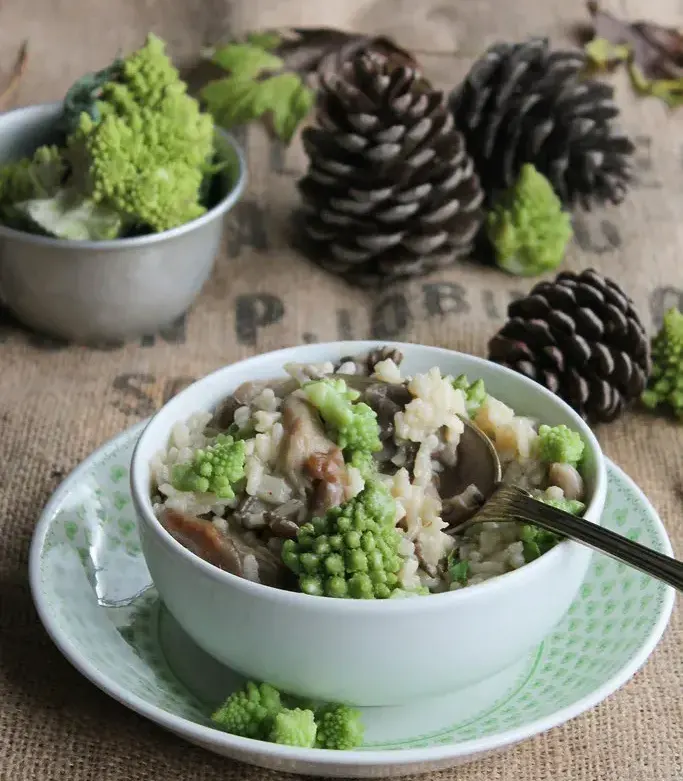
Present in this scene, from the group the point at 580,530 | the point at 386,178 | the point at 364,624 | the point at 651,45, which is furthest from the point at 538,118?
the point at 364,624

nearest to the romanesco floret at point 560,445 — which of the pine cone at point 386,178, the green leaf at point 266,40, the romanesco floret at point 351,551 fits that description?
the romanesco floret at point 351,551

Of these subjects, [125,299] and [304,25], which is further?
[304,25]

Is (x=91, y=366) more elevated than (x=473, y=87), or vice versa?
(x=473, y=87)

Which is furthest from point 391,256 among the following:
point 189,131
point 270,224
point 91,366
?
point 91,366

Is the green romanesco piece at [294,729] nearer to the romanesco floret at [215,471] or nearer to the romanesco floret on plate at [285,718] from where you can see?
the romanesco floret on plate at [285,718]

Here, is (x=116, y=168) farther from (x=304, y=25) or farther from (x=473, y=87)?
(x=304, y=25)

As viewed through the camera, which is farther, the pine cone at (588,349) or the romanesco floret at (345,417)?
the pine cone at (588,349)
